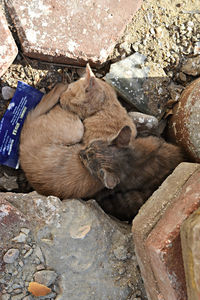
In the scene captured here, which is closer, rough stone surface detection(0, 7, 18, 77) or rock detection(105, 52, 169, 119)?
rough stone surface detection(0, 7, 18, 77)

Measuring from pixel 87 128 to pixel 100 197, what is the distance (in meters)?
0.75

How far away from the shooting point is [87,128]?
134 inches

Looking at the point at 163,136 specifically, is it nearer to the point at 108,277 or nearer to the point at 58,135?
the point at 58,135

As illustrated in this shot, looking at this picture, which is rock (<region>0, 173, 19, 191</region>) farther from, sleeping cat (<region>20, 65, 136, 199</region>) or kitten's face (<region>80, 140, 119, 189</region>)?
kitten's face (<region>80, 140, 119, 189</region>)

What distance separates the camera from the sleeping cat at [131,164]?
9.92ft

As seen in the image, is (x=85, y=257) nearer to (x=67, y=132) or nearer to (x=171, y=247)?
(x=171, y=247)

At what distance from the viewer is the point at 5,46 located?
3.33 m

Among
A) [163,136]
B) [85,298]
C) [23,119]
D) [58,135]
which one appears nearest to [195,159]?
[163,136]

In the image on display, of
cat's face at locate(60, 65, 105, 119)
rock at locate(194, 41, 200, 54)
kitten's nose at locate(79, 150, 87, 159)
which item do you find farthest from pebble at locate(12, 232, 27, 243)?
rock at locate(194, 41, 200, 54)

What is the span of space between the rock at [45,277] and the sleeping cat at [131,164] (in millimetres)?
945

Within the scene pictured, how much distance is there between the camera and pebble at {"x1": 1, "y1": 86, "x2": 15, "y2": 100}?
3615 millimetres

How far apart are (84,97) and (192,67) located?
1391 mm

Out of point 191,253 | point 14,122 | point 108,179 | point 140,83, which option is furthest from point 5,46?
point 191,253

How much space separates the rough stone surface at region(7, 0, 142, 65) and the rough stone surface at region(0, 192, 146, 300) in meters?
1.65
